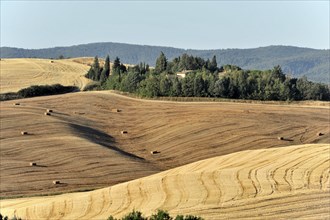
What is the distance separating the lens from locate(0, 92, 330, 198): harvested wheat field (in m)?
64.8

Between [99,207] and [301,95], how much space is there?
8596 cm

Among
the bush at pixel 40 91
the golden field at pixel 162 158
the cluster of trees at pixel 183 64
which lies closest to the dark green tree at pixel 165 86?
the golden field at pixel 162 158

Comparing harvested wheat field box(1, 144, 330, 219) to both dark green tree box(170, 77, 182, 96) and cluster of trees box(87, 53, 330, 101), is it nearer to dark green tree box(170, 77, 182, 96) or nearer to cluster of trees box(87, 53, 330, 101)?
dark green tree box(170, 77, 182, 96)

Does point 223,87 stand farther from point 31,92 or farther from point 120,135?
point 31,92

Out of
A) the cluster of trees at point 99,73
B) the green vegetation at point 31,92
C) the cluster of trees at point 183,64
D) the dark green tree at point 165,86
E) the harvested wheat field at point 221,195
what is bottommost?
the harvested wheat field at point 221,195

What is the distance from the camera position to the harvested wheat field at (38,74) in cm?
14512

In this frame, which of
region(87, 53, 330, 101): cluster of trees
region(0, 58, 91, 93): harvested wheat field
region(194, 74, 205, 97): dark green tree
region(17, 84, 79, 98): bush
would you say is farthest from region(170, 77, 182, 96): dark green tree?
region(0, 58, 91, 93): harvested wheat field

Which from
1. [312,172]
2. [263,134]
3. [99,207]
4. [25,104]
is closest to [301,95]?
[263,134]

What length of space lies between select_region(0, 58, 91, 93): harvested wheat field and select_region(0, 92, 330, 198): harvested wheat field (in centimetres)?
4125

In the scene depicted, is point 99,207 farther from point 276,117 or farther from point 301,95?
point 301,95

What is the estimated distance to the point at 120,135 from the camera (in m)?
85.4

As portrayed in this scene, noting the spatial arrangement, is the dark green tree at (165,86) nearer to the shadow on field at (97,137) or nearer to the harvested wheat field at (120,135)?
the harvested wheat field at (120,135)

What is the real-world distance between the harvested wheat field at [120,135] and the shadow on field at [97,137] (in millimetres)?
137

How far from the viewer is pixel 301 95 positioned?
126312 mm
